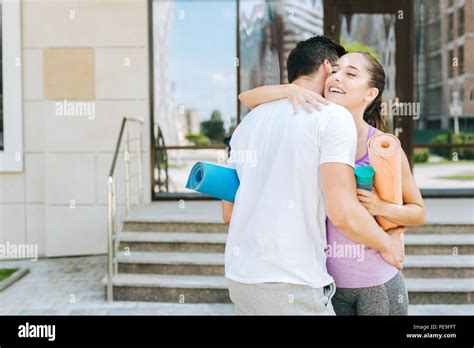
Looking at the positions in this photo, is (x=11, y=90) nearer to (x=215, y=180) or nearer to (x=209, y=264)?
(x=209, y=264)

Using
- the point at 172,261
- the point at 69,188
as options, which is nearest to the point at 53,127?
the point at 69,188

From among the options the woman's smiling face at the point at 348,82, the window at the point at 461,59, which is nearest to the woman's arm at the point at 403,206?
the woman's smiling face at the point at 348,82

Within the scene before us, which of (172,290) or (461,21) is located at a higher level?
(461,21)

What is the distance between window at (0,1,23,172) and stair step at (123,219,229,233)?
191 cm

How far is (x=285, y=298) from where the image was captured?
5.58 ft

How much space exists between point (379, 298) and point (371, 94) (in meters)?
A: 0.63

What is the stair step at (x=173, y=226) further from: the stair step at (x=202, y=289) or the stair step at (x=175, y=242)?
the stair step at (x=202, y=289)

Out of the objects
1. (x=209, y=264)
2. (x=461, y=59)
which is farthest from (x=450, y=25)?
(x=209, y=264)

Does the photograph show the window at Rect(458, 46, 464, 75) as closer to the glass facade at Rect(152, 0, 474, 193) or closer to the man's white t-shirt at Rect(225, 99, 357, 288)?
the glass facade at Rect(152, 0, 474, 193)

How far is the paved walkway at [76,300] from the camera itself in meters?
4.73

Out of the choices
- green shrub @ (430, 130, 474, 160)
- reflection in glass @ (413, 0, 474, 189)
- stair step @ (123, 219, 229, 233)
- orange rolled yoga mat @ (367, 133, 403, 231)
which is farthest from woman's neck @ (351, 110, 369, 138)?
green shrub @ (430, 130, 474, 160)

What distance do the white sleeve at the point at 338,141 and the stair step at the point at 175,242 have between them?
3830 mm

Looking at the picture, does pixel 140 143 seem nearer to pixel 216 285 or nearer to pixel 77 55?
pixel 77 55
